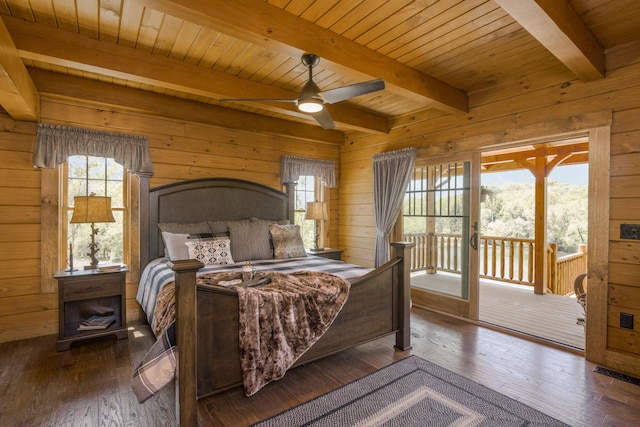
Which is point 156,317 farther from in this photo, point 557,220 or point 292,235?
point 557,220

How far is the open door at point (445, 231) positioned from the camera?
3.72 meters

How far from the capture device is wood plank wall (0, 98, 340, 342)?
309 centimetres

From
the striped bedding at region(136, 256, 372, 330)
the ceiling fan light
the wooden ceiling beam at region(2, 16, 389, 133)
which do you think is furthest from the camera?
the striped bedding at region(136, 256, 372, 330)

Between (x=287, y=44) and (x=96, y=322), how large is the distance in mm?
3081

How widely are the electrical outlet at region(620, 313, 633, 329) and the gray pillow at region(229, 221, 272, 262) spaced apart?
3376 millimetres

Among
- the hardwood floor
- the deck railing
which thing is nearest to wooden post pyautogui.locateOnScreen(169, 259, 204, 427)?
the hardwood floor

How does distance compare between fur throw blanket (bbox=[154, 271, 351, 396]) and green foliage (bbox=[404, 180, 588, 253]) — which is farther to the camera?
green foliage (bbox=[404, 180, 588, 253])

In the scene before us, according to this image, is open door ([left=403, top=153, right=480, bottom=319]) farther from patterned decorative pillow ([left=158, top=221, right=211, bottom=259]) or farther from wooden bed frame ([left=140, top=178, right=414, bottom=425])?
patterned decorative pillow ([left=158, top=221, right=211, bottom=259])

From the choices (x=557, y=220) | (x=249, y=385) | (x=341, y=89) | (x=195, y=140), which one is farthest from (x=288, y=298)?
(x=557, y=220)

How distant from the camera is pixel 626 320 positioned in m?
2.60

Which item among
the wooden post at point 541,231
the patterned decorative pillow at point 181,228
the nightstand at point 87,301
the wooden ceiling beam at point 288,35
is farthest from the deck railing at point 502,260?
the nightstand at point 87,301

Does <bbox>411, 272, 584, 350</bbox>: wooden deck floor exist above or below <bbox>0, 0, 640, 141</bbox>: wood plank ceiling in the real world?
below

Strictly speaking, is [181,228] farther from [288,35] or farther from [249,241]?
[288,35]

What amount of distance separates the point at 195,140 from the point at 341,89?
2.42 metres
